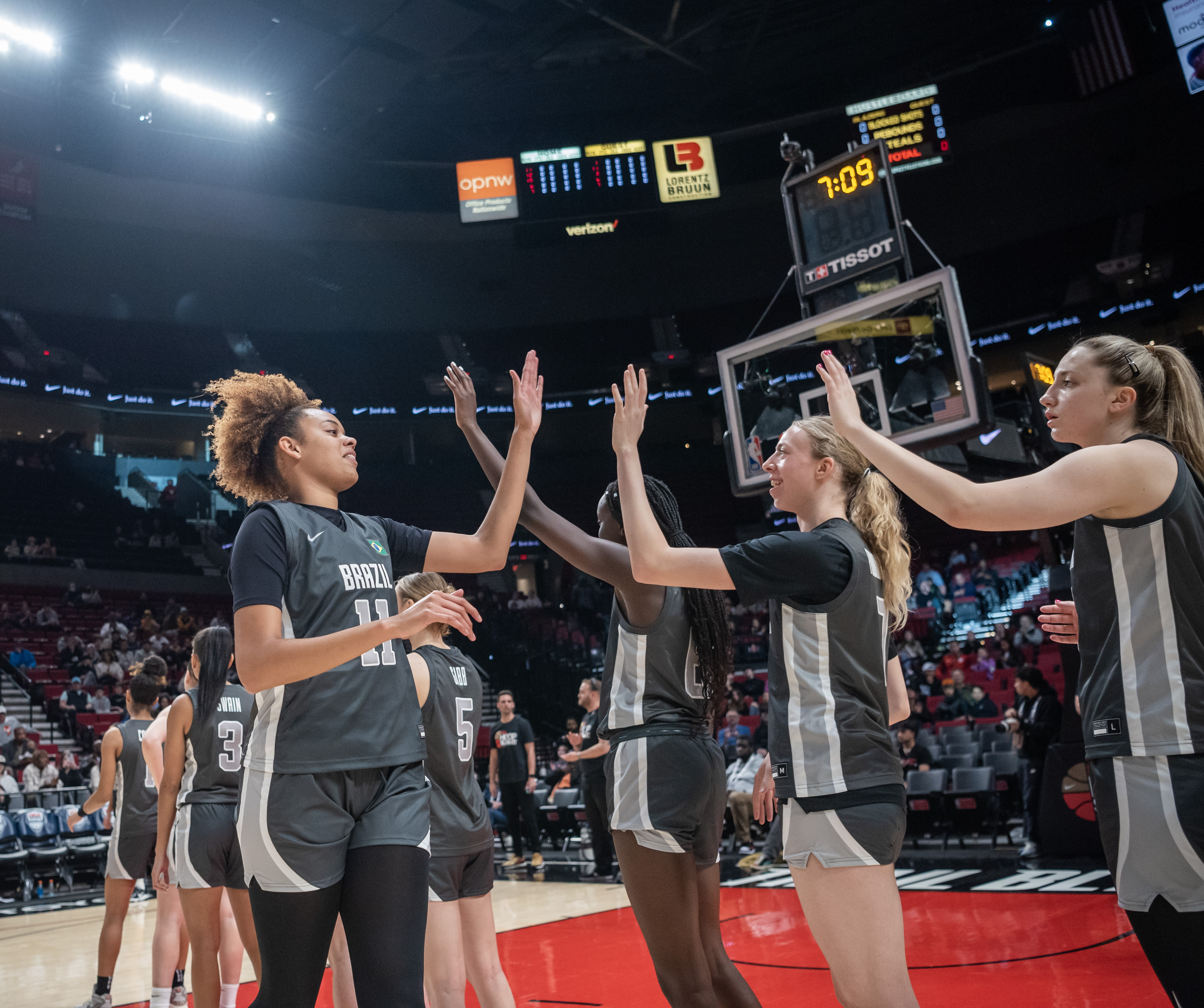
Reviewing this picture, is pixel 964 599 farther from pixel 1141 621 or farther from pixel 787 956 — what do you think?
pixel 1141 621

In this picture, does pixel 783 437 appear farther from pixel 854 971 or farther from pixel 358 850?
pixel 358 850

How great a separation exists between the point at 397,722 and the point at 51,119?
22317 mm

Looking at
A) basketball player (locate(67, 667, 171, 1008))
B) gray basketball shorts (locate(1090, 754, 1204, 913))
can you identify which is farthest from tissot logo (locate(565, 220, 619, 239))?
gray basketball shorts (locate(1090, 754, 1204, 913))

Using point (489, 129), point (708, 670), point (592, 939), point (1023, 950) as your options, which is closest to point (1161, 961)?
point (708, 670)

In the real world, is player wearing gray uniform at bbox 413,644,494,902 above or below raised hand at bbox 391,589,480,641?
below

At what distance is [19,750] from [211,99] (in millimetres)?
11753

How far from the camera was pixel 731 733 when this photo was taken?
1224 centimetres

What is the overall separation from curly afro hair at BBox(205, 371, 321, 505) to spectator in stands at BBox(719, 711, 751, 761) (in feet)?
32.2

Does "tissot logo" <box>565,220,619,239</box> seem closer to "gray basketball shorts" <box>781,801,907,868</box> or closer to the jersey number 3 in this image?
the jersey number 3

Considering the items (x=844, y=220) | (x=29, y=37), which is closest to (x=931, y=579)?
(x=844, y=220)

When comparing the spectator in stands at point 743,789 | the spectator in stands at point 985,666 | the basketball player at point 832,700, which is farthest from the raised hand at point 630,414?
the spectator in stands at point 985,666

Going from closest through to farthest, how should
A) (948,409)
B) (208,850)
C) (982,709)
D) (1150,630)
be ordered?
(1150,630) < (208,850) < (948,409) < (982,709)

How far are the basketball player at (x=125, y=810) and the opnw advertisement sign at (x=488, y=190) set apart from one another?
13572 millimetres

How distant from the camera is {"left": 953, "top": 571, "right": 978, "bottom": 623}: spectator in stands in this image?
1906 centimetres
